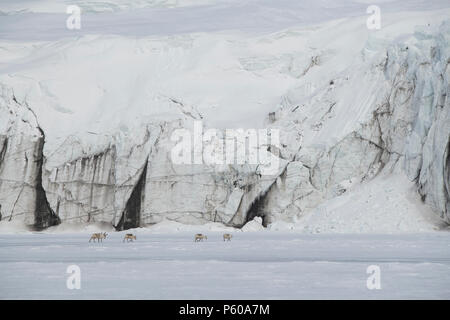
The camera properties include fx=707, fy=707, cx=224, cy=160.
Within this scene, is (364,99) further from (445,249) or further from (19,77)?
(19,77)

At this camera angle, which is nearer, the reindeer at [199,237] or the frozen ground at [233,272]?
the frozen ground at [233,272]

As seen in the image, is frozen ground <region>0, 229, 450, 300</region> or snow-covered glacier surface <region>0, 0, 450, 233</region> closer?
frozen ground <region>0, 229, 450, 300</region>

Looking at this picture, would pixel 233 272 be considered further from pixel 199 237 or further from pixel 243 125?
pixel 243 125

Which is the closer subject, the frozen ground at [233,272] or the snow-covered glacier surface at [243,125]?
the frozen ground at [233,272]

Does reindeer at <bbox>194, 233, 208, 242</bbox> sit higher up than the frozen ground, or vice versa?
the frozen ground

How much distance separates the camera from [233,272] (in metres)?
16.0

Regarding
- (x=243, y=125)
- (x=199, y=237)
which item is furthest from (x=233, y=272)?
(x=243, y=125)

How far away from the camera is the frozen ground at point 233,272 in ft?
42.2

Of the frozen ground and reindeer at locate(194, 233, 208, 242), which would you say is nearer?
the frozen ground

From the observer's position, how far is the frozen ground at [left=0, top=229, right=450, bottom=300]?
12859 mm

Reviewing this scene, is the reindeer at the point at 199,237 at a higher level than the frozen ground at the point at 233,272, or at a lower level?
lower

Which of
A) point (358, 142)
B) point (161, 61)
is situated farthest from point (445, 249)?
point (161, 61)
